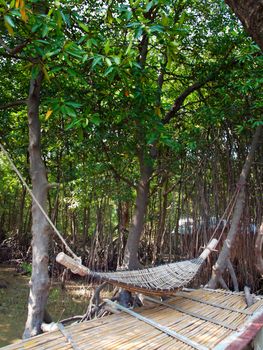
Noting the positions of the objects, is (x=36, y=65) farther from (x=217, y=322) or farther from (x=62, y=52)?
(x=217, y=322)

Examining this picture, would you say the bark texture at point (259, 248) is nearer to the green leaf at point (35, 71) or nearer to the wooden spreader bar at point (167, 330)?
the wooden spreader bar at point (167, 330)

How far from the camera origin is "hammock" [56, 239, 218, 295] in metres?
1.73

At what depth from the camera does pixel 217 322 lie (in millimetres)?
1955

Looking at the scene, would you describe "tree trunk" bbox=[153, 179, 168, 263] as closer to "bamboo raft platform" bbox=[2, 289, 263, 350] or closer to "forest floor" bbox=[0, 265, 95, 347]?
"forest floor" bbox=[0, 265, 95, 347]

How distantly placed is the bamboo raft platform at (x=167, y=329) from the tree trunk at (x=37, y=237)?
532mm

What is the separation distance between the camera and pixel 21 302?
178 inches

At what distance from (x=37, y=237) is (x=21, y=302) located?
2.63 metres

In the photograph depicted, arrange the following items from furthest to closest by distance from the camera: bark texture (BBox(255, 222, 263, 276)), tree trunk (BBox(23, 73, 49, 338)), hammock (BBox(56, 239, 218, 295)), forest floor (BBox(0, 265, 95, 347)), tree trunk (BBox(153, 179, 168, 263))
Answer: tree trunk (BBox(153, 179, 168, 263))
forest floor (BBox(0, 265, 95, 347))
bark texture (BBox(255, 222, 263, 276))
tree trunk (BBox(23, 73, 49, 338))
hammock (BBox(56, 239, 218, 295))

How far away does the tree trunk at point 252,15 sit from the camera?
0.87m

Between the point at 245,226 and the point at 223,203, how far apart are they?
14.1 inches

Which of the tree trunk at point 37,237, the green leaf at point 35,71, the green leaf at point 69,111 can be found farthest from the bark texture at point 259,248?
the green leaf at point 35,71

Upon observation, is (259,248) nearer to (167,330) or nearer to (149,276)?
(149,276)

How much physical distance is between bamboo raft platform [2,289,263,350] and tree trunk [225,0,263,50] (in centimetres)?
129

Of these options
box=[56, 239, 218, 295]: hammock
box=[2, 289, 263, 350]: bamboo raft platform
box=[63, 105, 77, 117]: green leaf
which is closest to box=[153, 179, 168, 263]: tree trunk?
box=[56, 239, 218, 295]: hammock
